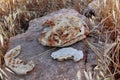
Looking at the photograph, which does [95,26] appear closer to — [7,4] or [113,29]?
[113,29]

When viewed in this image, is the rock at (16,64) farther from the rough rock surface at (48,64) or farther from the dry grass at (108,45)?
the dry grass at (108,45)

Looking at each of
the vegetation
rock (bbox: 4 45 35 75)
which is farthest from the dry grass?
rock (bbox: 4 45 35 75)

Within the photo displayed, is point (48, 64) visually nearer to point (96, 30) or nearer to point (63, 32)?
point (63, 32)

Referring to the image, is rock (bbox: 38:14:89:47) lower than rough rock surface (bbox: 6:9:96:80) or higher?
higher

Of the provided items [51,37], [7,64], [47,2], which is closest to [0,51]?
[7,64]

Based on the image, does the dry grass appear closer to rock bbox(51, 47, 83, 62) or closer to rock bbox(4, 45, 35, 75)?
rock bbox(51, 47, 83, 62)

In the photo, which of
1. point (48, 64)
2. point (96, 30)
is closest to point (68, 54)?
point (48, 64)
